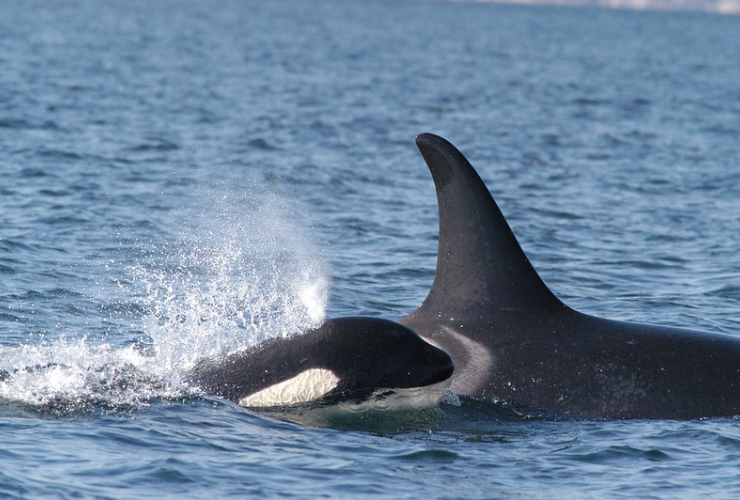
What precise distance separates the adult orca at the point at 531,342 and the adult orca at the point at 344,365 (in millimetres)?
837

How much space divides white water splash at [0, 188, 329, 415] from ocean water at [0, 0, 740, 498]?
45 millimetres

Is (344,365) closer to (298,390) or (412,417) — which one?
(298,390)

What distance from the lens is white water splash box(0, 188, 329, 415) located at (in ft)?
31.6

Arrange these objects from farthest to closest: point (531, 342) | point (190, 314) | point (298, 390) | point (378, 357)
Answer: point (190, 314) → point (531, 342) → point (298, 390) → point (378, 357)

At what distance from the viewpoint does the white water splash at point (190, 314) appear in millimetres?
9641

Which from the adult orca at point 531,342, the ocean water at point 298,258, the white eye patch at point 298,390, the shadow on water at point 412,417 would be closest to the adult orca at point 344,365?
the white eye patch at point 298,390

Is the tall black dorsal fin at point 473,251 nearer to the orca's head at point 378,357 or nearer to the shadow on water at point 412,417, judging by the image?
the shadow on water at point 412,417

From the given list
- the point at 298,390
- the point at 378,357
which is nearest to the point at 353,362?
the point at 378,357

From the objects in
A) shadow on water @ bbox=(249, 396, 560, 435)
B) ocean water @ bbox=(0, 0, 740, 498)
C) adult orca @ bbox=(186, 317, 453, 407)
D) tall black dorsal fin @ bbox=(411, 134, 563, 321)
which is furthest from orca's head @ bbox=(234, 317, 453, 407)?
tall black dorsal fin @ bbox=(411, 134, 563, 321)

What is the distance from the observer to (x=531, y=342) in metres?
9.63

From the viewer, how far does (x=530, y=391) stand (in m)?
9.41

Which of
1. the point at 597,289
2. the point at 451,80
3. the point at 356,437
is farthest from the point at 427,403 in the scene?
the point at 451,80

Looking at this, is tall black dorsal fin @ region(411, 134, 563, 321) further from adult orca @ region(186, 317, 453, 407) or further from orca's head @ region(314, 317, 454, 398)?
orca's head @ region(314, 317, 454, 398)

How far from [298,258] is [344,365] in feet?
26.9
